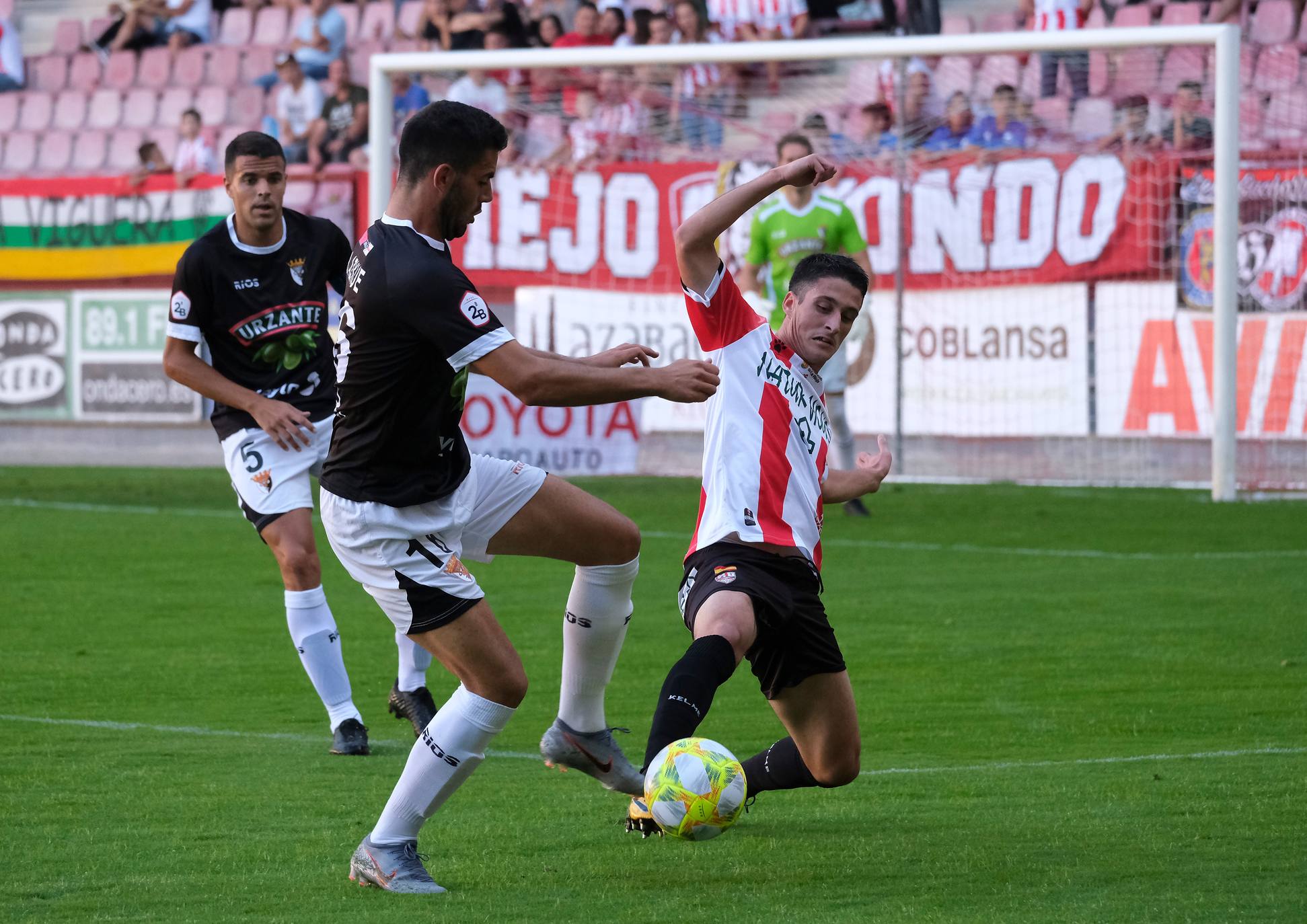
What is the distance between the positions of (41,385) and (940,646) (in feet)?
37.2

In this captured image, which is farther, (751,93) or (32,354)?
(32,354)

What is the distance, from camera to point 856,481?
5.09m

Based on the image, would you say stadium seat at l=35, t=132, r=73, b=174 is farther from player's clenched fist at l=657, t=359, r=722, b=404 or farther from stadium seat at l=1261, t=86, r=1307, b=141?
player's clenched fist at l=657, t=359, r=722, b=404

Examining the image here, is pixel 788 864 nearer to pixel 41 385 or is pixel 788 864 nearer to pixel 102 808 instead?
pixel 102 808

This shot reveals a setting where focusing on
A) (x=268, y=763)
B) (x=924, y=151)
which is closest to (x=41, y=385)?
(x=924, y=151)

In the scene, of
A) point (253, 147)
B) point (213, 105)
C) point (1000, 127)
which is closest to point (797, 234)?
point (1000, 127)

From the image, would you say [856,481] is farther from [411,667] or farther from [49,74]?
[49,74]

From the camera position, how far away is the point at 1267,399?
13531 millimetres

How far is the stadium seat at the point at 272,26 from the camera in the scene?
21422mm

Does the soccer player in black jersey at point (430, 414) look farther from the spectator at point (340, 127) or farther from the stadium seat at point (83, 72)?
the stadium seat at point (83, 72)

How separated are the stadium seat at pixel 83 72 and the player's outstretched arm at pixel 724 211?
60.9ft

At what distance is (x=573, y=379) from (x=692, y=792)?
0.97 meters

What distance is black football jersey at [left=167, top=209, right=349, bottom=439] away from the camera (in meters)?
6.54

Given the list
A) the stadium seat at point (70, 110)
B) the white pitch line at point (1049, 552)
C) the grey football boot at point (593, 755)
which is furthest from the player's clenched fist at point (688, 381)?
the stadium seat at point (70, 110)
